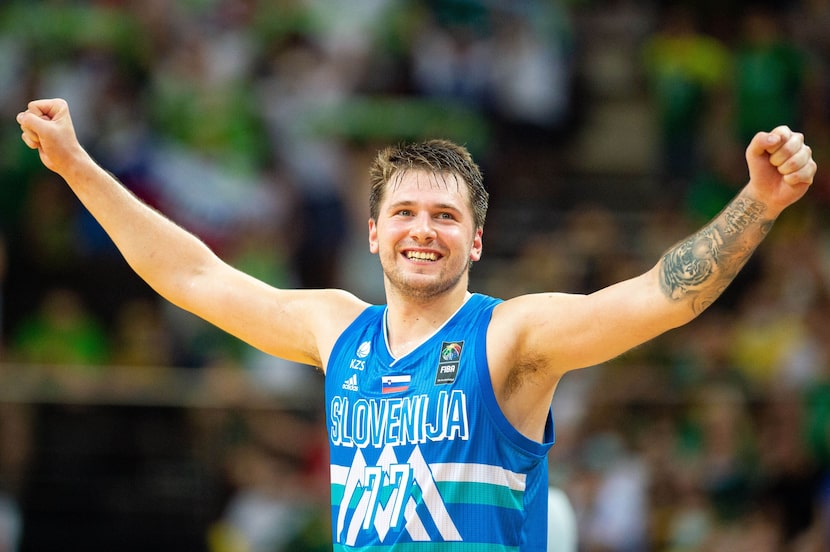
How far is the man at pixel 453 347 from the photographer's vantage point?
479cm

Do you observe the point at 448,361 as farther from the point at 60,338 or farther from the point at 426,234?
the point at 60,338

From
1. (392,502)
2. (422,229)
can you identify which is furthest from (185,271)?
(392,502)

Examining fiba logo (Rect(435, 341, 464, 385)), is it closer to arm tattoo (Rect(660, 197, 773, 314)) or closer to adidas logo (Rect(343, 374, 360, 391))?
adidas logo (Rect(343, 374, 360, 391))

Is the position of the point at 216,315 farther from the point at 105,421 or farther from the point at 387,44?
the point at 387,44

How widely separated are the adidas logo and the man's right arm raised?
1.25 feet

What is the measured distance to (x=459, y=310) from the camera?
18.3ft

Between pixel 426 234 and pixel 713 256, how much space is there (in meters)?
1.23

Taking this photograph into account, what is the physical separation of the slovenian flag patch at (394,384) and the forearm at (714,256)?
3.80 ft

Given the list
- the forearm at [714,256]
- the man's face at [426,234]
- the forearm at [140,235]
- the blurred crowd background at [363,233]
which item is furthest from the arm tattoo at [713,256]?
the blurred crowd background at [363,233]

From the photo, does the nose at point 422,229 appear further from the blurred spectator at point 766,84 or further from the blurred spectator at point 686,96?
the blurred spectator at point 766,84

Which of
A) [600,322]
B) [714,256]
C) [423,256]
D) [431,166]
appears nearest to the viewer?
[714,256]

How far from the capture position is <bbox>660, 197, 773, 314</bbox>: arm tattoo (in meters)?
4.65

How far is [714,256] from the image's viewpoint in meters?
4.74

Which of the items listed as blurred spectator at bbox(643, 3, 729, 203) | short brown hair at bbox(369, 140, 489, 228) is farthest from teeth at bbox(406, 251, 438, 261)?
blurred spectator at bbox(643, 3, 729, 203)
